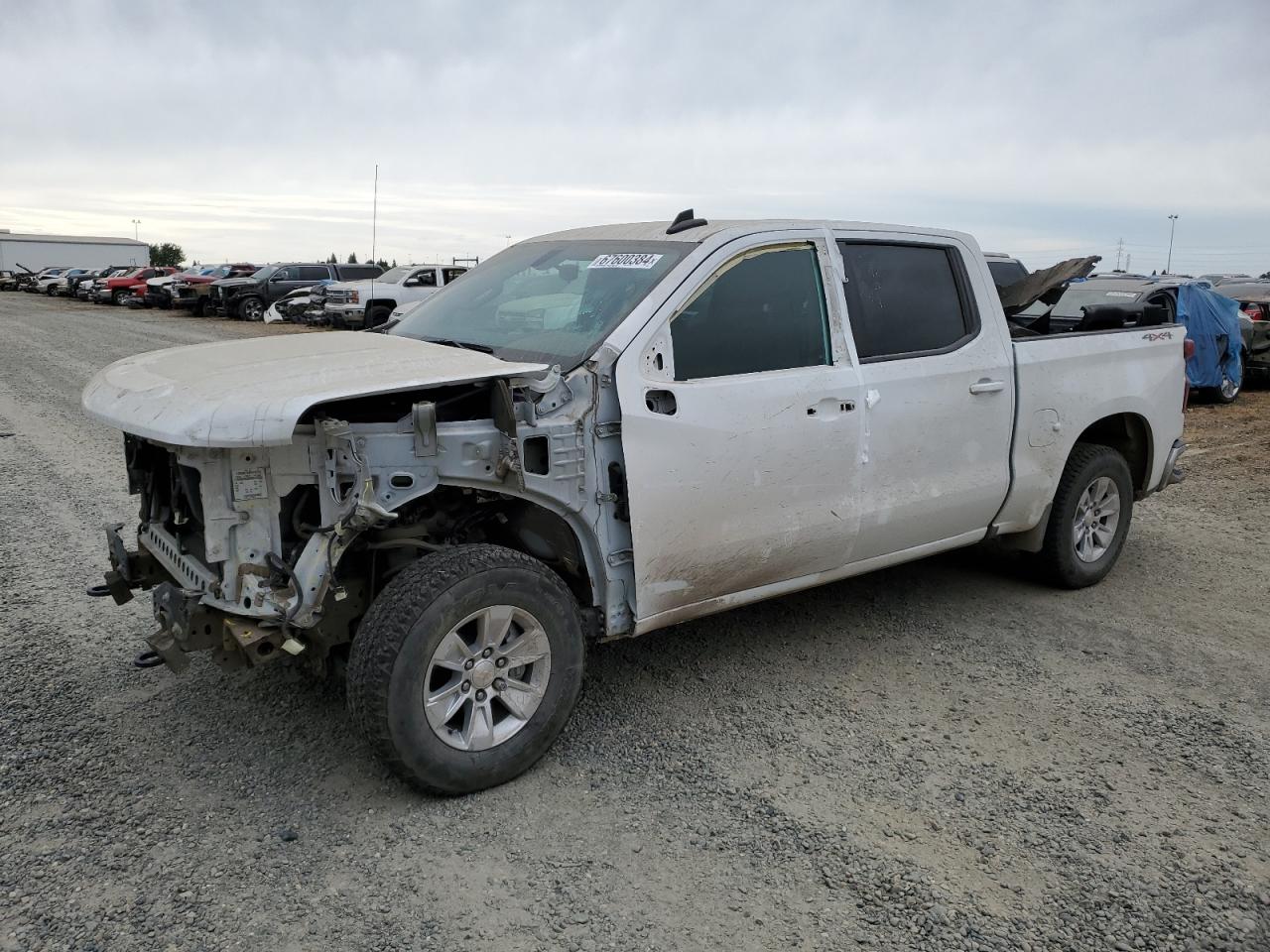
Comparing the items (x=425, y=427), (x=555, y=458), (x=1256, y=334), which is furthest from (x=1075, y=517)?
(x=1256, y=334)

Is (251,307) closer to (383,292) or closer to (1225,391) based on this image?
(383,292)

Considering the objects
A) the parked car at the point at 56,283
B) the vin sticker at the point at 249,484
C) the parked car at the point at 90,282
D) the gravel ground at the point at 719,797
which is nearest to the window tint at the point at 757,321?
the gravel ground at the point at 719,797

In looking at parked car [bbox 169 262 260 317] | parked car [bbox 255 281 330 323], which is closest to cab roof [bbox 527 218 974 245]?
parked car [bbox 255 281 330 323]

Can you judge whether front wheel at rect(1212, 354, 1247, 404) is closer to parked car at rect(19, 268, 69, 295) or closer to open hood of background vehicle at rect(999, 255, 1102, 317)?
open hood of background vehicle at rect(999, 255, 1102, 317)

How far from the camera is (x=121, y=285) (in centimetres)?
3653

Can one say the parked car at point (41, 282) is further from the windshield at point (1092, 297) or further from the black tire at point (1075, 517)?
the black tire at point (1075, 517)

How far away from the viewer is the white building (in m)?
69.3

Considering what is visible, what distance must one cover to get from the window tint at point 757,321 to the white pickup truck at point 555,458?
0.01 metres

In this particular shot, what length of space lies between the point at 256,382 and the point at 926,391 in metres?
2.79

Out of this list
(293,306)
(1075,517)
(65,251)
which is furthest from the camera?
(65,251)

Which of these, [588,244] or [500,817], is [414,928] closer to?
[500,817]

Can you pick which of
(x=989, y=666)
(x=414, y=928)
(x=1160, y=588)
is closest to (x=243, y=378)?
(x=414, y=928)

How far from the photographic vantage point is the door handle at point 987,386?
4.71 meters

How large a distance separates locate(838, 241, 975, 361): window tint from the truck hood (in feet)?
5.30
